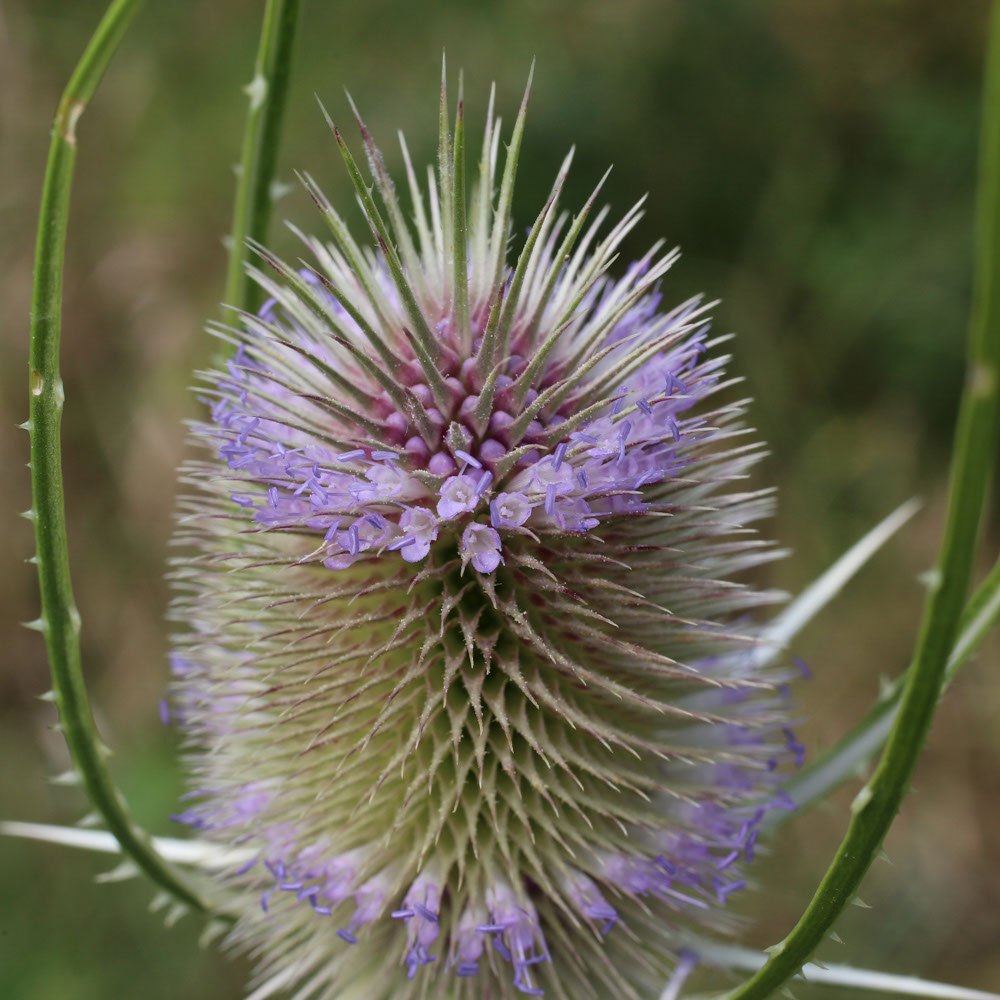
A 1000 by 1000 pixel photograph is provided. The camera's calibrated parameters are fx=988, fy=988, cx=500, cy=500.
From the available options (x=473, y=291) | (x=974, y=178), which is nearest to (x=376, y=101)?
(x=974, y=178)

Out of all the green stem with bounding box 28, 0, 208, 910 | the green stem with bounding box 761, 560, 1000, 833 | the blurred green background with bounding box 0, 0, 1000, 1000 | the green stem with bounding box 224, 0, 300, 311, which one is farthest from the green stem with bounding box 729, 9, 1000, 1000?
the blurred green background with bounding box 0, 0, 1000, 1000

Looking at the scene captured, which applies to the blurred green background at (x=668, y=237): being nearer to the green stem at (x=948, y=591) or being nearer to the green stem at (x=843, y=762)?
the green stem at (x=843, y=762)

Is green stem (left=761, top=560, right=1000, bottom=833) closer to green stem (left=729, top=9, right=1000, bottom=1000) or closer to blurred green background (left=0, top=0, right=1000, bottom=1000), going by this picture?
green stem (left=729, top=9, right=1000, bottom=1000)

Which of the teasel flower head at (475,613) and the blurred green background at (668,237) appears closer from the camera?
the teasel flower head at (475,613)

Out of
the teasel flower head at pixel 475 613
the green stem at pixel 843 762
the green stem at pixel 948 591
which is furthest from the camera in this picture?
the green stem at pixel 843 762

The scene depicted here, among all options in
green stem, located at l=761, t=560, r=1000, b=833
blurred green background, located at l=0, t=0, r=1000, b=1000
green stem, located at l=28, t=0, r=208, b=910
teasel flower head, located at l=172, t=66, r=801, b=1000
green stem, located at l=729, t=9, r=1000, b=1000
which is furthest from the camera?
blurred green background, located at l=0, t=0, r=1000, b=1000

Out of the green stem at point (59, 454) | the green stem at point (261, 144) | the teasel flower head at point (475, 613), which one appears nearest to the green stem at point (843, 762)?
the teasel flower head at point (475, 613)

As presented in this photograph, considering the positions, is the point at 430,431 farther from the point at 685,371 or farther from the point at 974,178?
the point at 974,178

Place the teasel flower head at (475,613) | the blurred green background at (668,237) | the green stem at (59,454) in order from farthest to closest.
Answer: the blurred green background at (668,237) → the teasel flower head at (475,613) → the green stem at (59,454)
